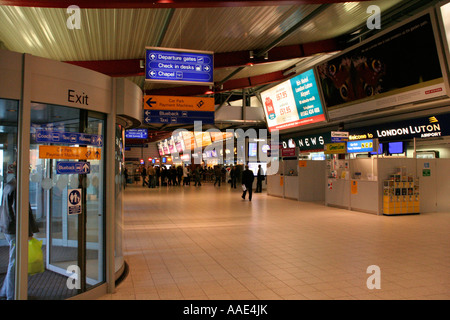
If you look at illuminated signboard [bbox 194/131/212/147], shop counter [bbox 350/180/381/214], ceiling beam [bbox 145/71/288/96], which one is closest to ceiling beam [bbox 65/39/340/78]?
ceiling beam [bbox 145/71/288/96]

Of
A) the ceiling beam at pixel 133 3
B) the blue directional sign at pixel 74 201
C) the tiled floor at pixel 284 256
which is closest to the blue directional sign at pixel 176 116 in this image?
the tiled floor at pixel 284 256

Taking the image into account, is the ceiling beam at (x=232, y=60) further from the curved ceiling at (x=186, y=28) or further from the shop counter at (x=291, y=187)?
the shop counter at (x=291, y=187)

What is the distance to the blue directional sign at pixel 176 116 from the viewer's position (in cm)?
1182

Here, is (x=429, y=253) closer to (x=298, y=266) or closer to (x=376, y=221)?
(x=298, y=266)

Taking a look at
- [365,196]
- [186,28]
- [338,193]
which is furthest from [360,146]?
[186,28]

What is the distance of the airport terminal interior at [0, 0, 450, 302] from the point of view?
153 inches

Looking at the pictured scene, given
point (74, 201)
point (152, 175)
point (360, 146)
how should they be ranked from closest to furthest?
point (74, 201), point (360, 146), point (152, 175)

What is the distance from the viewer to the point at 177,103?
39.8 feet

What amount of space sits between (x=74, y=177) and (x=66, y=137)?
51cm

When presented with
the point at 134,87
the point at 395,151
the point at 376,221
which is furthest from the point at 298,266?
the point at 395,151

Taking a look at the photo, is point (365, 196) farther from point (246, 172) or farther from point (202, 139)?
point (202, 139)

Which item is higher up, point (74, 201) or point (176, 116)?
point (176, 116)

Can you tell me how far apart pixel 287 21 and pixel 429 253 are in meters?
6.66

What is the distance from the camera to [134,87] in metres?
4.69
